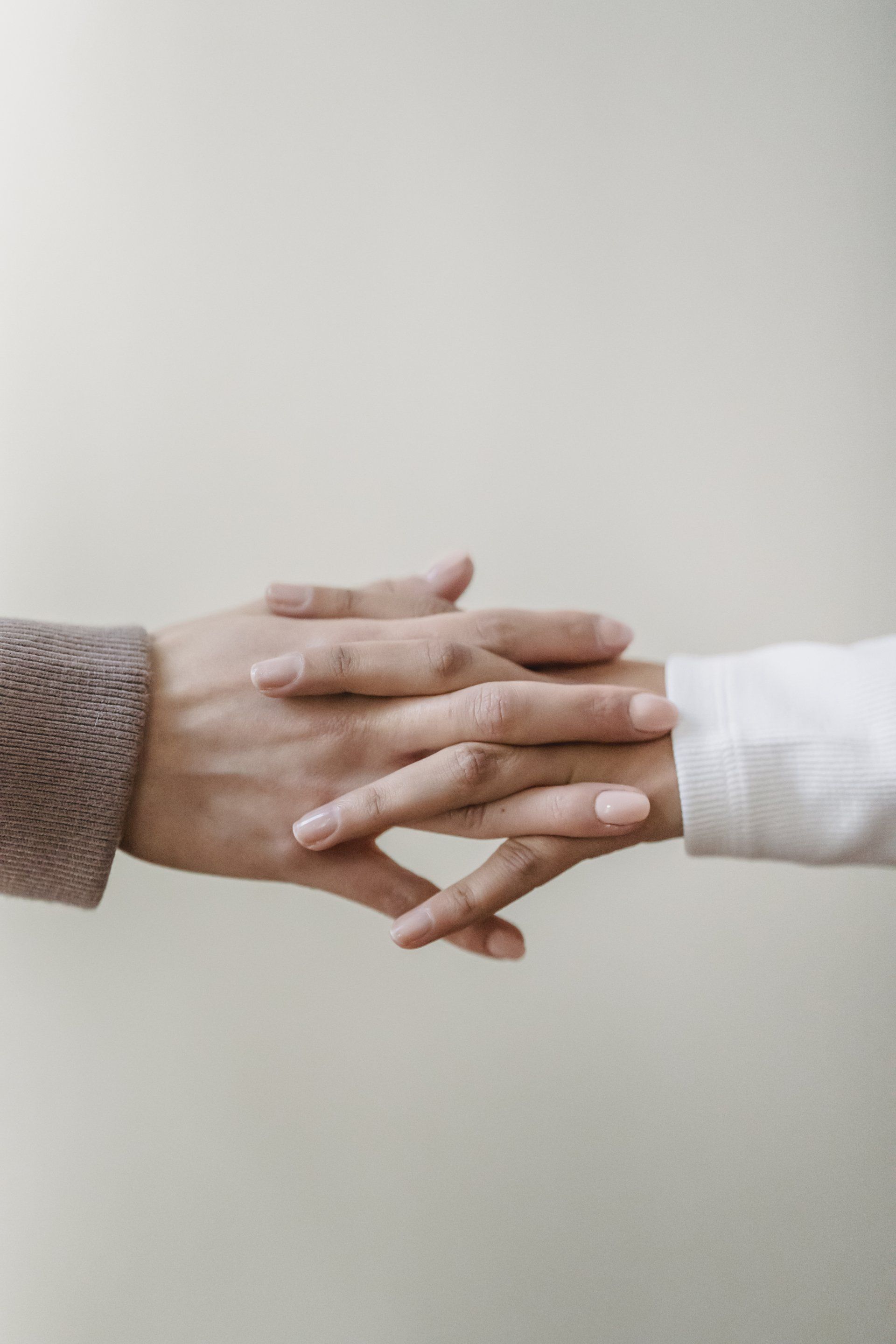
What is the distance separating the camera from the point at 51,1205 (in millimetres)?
1348

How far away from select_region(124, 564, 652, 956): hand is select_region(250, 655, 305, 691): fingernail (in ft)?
0.06

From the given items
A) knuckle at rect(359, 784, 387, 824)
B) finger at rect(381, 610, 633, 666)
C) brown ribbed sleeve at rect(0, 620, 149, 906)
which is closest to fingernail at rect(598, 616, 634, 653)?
finger at rect(381, 610, 633, 666)

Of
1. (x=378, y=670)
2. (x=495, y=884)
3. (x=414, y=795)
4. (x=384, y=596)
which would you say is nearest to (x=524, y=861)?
(x=495, y=884)

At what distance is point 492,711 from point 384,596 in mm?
270

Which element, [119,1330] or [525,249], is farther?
[525,249]

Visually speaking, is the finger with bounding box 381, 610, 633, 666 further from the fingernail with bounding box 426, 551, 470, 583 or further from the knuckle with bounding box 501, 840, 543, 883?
the knuckle with bounding box 501, 840, 543, 883

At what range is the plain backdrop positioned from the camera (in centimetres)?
140

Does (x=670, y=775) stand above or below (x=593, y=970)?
above

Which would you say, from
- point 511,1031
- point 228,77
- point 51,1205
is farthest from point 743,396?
point 51,1205

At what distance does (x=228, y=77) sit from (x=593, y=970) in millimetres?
1591

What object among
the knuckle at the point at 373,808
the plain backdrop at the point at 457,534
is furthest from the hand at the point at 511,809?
the plain backdrop at the point at 457,534

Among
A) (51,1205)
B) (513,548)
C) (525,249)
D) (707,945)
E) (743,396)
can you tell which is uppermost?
(525,249)

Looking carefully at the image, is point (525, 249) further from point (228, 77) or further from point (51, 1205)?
point (51, 1205)

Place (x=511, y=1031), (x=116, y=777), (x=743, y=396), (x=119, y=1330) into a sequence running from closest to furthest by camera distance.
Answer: (x=116, y=777) < (x=119, y=1330) < (x=511, y=1031) < (x=743, y=396)
